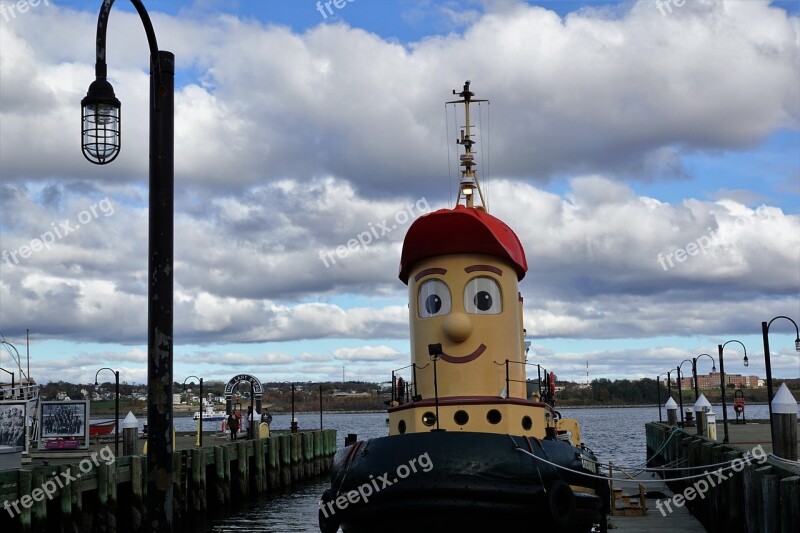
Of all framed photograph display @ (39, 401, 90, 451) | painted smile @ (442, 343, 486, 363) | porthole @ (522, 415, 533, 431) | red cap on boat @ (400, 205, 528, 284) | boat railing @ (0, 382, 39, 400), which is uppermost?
red cap on boat @ (400, 205, 528, 284)

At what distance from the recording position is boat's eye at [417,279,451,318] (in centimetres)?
1728

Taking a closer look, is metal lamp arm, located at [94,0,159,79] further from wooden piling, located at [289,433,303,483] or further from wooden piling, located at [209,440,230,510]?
wooden piling, located at [289,433,303,483]

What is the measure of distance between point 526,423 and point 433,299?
2974 mm

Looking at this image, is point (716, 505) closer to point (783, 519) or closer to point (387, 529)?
point (783, 519)

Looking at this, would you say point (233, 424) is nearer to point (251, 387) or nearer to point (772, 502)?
point (251, 387)

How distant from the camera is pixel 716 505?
68.2 feet

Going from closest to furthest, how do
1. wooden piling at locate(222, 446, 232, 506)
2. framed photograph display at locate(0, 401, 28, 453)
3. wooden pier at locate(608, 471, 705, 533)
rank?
wooden pier at locate(608, 471, 705, 533) → framed photograph display at locate(0, 401, 28, 453) → wooden piling at locate(222, 446, 232, 506)

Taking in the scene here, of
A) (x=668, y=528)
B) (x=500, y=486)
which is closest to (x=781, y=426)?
(x=668, y=528)

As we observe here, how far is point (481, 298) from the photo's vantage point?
56.5 ft

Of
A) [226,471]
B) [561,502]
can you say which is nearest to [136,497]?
[226,471]

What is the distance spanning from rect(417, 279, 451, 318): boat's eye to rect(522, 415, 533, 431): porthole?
2496mm

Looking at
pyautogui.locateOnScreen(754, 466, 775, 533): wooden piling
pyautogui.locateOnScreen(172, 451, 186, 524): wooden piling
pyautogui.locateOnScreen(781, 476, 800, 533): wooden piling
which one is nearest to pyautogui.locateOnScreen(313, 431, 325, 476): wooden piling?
pyautogui.locateOnScreen(172, 451, 186, 524): wooden piling

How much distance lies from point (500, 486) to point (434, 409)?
2443 millimetres

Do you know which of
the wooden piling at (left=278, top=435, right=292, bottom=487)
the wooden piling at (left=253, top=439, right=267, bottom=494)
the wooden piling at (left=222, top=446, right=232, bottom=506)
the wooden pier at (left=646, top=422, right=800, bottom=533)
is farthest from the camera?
the wooden piling at (left=278, top=435, right=292, bottom=487)
